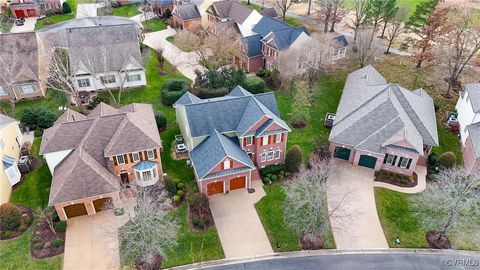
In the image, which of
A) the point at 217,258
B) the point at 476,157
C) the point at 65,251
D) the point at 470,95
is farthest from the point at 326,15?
the point at 65,251

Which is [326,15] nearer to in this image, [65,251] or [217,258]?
[217,258]

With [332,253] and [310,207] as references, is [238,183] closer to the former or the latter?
[310,207]

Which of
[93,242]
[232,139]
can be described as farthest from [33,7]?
[93,242]

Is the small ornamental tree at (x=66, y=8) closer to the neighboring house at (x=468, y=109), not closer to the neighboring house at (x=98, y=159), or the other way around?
the neighboring house at (x=98, y=159)

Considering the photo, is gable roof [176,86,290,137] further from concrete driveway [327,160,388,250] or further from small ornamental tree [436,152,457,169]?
small ornamental tree [436,152,457,169]

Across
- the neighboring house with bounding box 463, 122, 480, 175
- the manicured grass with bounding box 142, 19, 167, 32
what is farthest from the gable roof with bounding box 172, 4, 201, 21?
the neighboring house with bounding box 463, 122, 480, 175
